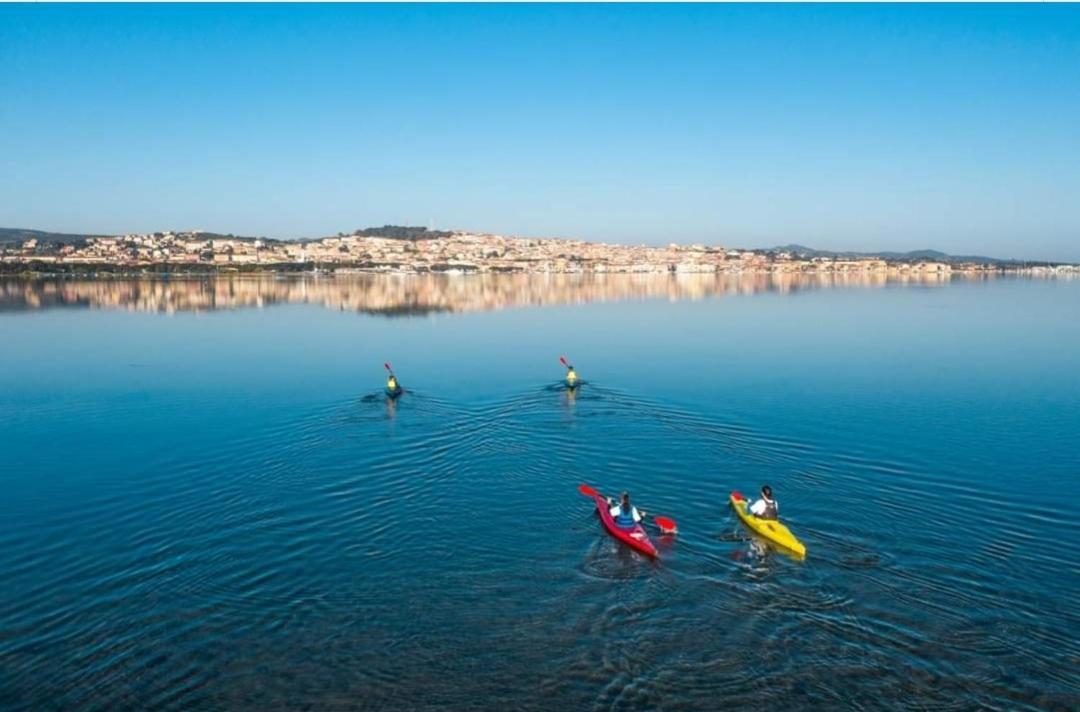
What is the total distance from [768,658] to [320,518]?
10.7m

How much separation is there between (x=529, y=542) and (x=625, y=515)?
86.8 inches

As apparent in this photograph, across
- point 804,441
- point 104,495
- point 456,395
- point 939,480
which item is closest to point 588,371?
point 456,395

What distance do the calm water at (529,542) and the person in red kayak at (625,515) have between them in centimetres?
61

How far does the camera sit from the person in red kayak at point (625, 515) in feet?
52.0

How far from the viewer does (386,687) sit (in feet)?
35.1

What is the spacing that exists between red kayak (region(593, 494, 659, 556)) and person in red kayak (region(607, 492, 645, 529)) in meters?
0.10

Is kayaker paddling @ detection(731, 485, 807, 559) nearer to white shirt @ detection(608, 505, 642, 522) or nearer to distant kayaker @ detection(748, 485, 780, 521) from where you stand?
distant kayaker @ detection(748, 485, 780, 521)

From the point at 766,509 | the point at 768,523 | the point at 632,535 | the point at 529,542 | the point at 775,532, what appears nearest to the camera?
the point at 775,532

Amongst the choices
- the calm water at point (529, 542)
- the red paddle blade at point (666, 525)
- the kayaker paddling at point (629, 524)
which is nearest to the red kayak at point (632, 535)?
the kayaker paddling at point (629, 524)

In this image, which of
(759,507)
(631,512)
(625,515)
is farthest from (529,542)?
(759,507)

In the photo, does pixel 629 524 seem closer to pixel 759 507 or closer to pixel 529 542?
pixel 529 542

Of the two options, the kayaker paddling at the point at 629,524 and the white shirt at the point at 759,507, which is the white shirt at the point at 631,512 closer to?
the kayaker paddling at the point at 629,524

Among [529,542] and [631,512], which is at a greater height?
[631,512]

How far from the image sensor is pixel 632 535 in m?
15.4
